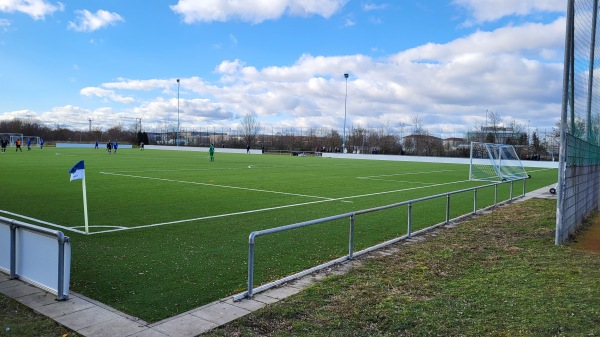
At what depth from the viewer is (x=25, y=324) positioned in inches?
189

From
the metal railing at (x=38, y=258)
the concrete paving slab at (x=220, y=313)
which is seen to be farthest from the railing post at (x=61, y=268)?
the concrete paving slab at (x=220, y=313)

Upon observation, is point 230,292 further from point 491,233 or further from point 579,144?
point 579,144

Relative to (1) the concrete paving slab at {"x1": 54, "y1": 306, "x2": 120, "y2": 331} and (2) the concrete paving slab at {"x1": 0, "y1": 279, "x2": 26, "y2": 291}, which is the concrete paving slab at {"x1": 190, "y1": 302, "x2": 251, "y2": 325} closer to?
(1) the concrete paving slab at {"x1": 54, "y1": 306, "x2": 120, "y2": 331}

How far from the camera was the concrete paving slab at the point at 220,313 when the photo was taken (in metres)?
4.99

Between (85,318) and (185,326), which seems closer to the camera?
(185,326)

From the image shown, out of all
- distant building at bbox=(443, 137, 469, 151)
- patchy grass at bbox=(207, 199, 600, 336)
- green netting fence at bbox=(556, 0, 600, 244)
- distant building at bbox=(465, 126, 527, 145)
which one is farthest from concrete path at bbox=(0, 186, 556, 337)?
distant building at bbox=(465, 126, 527, 145)

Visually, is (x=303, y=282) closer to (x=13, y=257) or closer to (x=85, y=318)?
(x=85, y=318)

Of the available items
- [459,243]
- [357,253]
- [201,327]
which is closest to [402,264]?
[357,253]

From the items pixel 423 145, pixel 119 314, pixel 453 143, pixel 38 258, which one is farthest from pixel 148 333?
pixel 423 145

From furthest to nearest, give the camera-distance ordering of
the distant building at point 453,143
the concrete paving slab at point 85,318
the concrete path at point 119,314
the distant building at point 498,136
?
the distant building at point 498,136
the distant building at point 453,143
the concrete paving slab at point 85,318
the concrete path at point 119,314

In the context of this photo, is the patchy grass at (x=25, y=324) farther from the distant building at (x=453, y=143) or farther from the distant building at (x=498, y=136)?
the distant building at (x=498, y=136)

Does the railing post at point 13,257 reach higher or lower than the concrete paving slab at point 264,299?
higher

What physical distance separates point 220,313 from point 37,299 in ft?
7.16

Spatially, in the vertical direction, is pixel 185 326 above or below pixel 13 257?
below
